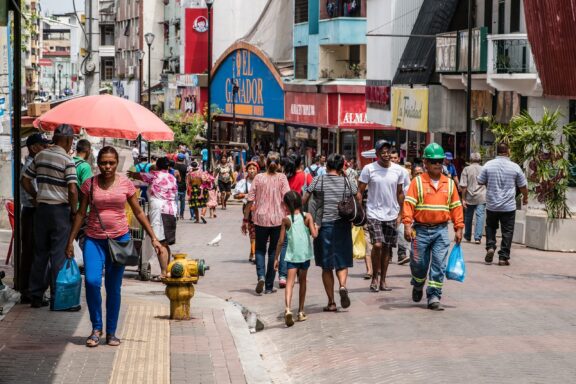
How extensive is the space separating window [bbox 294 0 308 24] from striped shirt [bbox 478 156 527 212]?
4081 centimetres

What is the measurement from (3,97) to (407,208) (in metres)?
8.83

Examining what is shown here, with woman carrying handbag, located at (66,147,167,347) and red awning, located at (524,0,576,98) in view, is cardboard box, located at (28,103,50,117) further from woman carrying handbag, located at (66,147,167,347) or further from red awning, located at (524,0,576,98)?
red awning, located at (524,0,576,98)

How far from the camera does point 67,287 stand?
462 inches

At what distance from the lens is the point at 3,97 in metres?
19.8

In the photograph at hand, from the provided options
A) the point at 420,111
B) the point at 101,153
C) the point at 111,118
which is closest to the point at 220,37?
the point at 420,111

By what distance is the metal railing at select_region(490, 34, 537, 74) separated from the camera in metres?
30.9

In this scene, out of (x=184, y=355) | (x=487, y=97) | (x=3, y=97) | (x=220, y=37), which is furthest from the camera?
(x=220, y=37)

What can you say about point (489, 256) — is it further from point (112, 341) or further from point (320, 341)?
point (112, 341)

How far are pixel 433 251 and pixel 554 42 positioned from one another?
49.6ft

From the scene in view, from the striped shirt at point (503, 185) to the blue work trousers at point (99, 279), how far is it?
8752 mm

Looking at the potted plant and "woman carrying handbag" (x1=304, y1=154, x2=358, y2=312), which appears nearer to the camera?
"woman carrying handbag" (x1=304, y1=154, x2=358, y2=312)

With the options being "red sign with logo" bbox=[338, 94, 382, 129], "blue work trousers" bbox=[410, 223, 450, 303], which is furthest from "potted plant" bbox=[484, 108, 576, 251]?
"red sign with logo" bbox=[338, 94, 382, 129]

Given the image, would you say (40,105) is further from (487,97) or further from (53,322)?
(487,97)

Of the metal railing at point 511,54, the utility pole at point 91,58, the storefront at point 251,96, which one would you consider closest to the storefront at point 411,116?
the metal railing at point 511,54
